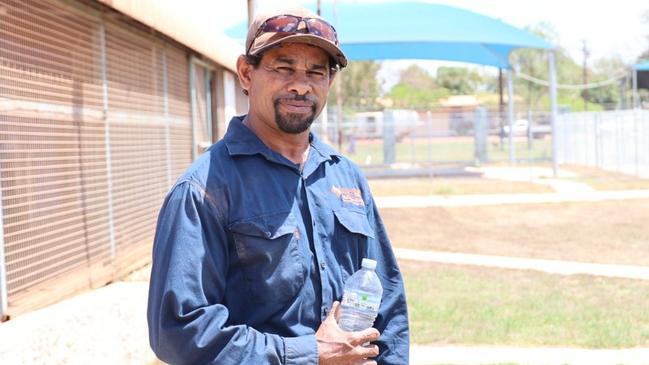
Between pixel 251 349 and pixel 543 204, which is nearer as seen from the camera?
pixel 251 349

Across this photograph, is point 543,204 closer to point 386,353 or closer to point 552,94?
point 552,94

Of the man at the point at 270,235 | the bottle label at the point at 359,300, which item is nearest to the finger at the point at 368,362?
the man at the point at 270,235

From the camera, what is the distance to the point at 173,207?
96.7 inches

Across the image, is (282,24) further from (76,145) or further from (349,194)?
(76,145)

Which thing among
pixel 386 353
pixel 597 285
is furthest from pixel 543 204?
pixel 386 353

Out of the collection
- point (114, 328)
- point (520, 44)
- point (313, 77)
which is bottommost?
point (114, 328)

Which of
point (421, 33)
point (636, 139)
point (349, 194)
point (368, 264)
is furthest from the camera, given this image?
point (421, 33)

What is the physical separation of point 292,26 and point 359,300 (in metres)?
0.79

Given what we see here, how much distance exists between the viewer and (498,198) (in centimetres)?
2211

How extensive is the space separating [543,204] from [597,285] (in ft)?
33.1

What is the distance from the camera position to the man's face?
2682mm

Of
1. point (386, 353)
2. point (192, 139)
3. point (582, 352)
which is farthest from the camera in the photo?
point (192, 139)

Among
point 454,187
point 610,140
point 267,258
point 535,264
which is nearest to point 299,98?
point 267,258

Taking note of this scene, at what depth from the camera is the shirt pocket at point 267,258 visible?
2498 millimetres
